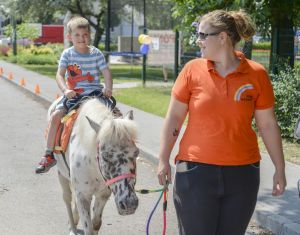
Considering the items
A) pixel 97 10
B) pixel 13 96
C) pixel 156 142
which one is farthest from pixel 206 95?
pixel 97 10

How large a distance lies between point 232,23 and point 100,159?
1457 mm

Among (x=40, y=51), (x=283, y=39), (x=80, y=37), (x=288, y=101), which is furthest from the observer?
(x=40, y=51)

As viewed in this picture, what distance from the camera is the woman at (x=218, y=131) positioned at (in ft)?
11.8

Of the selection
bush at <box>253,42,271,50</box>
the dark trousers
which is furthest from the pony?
bush at <box>253,42,271,50</box>

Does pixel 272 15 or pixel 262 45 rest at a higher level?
pixel 272 15

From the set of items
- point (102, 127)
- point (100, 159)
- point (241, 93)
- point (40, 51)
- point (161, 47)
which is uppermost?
point (241, 93)

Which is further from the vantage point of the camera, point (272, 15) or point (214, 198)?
point (272, 15)

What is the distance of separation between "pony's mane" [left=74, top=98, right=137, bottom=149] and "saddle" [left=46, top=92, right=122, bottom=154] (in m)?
0.19

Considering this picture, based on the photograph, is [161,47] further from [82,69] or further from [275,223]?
[275,223]

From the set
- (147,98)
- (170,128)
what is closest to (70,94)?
(170,128)

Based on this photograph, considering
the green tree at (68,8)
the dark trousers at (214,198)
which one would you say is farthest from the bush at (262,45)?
the green tree at (68,8)

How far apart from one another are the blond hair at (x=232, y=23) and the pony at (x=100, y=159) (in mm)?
1133

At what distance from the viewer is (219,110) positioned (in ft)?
11.8

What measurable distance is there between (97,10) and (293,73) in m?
28.7
